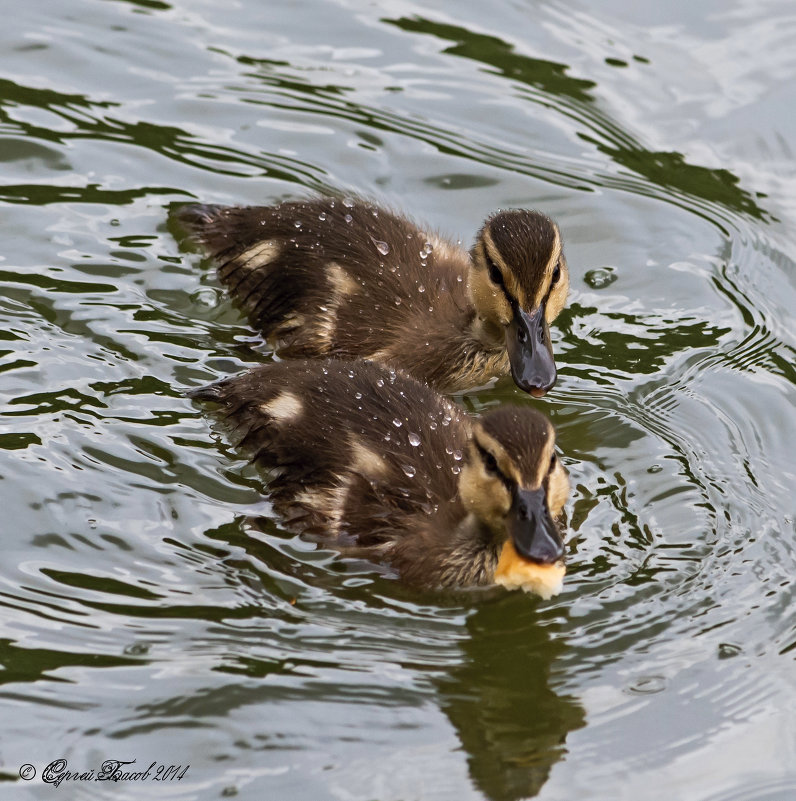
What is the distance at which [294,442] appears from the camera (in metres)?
4.54

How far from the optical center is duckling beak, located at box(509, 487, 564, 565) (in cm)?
385

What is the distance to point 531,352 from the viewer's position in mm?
4930

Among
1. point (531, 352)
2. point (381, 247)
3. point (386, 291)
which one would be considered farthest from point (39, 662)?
point (381, 247)

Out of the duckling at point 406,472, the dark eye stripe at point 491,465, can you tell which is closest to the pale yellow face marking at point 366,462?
the duckling at point 406,472

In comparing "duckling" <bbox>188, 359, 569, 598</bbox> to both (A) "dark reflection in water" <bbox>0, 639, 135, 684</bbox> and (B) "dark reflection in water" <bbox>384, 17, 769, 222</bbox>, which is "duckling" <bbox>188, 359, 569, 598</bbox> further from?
(B) "dark reflection in water" <bbox>384, 17, 769, 222</bbox>

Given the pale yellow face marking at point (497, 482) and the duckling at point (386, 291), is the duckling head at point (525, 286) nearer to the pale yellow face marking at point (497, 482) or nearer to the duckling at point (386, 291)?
the duckling at point (386, 291)

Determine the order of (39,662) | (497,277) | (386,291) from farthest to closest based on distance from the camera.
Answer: (386,291)
(497,277)
(39,662)

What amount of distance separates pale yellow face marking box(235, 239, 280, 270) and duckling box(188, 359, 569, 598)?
773 millimetres

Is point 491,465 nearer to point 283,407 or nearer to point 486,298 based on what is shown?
point 283,407

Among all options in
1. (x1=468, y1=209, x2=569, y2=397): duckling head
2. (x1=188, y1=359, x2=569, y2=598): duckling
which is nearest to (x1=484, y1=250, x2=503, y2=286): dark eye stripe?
(x1=468, y1=209, x2=569, y2=397): duckling head

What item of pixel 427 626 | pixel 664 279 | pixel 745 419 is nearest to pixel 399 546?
pixel 427 626

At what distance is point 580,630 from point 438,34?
425cm

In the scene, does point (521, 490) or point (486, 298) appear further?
point (486, 298)

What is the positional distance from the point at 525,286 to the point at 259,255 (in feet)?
3.65
